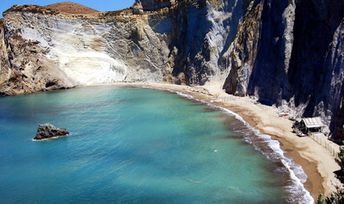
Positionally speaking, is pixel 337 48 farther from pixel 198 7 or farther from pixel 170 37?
pixel 170 37

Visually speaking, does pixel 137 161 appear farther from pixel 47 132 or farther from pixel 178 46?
pixel 178 46

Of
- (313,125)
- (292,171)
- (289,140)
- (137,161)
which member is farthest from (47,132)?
(313,125)

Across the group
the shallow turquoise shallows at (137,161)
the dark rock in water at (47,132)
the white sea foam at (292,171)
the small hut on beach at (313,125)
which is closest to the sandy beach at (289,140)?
the white sea foam at (292,171)

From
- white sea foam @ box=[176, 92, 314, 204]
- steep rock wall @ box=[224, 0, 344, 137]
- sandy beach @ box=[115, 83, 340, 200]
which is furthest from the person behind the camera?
steep rock wall @ box=[224, 0, 344, 137]

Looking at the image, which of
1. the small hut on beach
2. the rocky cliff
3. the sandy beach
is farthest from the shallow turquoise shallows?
the rocky cliff

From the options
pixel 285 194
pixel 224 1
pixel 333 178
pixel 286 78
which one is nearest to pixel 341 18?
pixel 286 78

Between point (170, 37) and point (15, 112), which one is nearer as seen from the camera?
point (15, 112)

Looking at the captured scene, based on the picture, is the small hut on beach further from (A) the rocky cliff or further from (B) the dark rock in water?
(B) the dark rock in water
